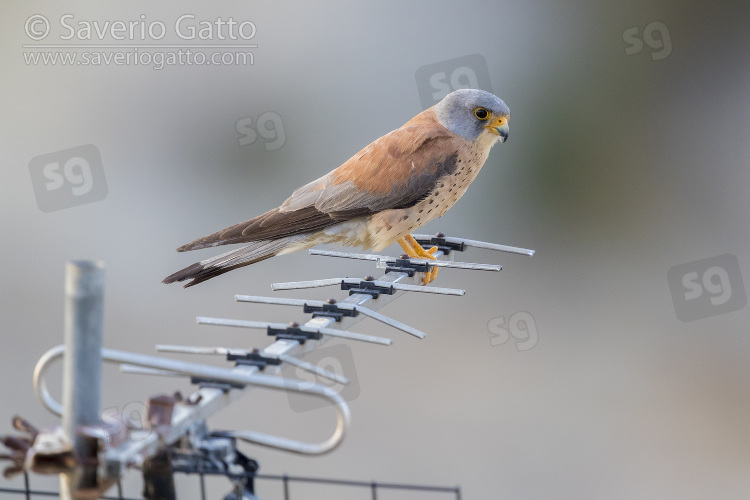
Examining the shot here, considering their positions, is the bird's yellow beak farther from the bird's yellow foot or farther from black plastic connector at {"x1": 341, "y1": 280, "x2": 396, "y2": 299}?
black plastic connector at {"x1": 341, "y1": 280, "x2": 396, "y2": 299}

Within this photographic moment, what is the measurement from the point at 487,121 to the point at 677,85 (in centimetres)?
302

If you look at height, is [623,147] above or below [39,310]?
above

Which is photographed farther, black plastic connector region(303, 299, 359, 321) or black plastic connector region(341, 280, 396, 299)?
black plastic connector region(341, 280, 396, 299)

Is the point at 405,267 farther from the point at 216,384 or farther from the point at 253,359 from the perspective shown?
the point at 216,384

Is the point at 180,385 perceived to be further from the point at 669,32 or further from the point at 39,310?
the point at 669,32

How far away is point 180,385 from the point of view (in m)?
4.18

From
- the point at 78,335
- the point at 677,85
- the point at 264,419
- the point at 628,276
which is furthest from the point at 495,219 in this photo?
the point at 78,335

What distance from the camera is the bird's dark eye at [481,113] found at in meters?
3.07

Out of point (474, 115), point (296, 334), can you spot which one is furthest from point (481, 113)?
point (296, 334)

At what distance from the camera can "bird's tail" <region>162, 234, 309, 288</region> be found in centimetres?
234

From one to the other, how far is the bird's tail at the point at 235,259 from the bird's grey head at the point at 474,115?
684 mm

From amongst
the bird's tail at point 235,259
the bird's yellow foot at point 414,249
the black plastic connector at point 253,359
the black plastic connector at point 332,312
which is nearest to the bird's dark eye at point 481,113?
the bird's yellow foot at point 414,249

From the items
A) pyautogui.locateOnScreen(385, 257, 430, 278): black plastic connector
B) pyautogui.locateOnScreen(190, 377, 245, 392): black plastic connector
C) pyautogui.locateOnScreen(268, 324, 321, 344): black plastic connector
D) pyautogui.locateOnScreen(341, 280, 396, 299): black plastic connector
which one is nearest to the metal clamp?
pyautogui.locateOnScreen(190, 377, 245, 392): black plastic connector

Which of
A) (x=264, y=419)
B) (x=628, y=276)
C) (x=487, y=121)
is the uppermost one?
(x=487, y=121)
